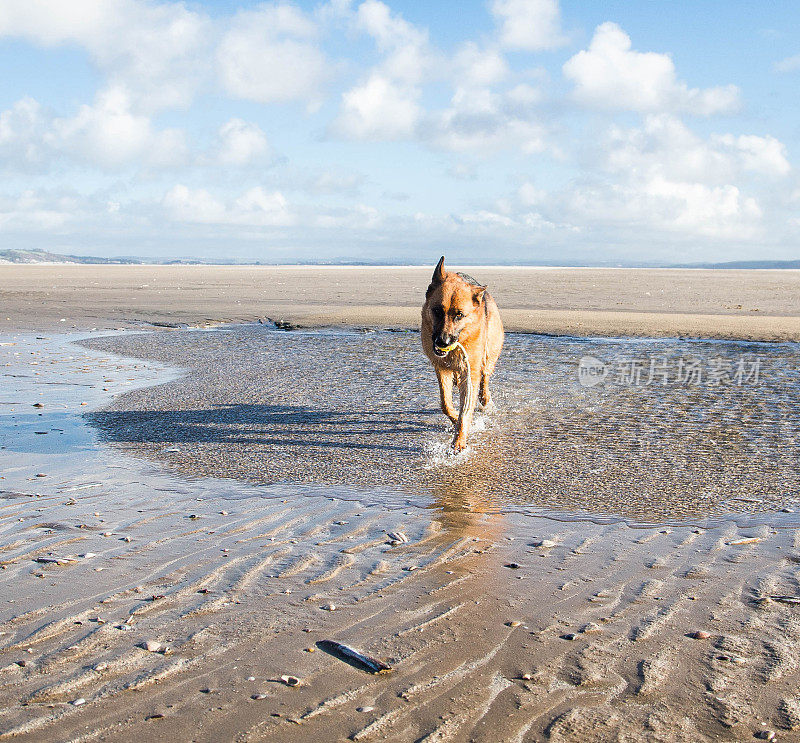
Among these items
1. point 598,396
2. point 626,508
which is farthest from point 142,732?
point 598,396

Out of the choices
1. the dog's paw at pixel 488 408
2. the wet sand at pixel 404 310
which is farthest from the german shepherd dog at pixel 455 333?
the wet sand at pixel 404 310

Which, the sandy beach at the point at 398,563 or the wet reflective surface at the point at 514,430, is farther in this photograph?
the wet reflective surface at the point at 514,430

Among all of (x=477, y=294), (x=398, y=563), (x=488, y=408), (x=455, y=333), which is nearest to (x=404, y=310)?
(x=488, y=408)

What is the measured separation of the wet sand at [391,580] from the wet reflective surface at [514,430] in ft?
0.18

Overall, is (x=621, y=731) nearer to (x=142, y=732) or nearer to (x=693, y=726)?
(x=693, y=726)

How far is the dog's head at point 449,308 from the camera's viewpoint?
26.5 feet

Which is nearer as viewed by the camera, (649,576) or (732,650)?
(732,650)

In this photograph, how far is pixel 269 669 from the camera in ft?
11.8

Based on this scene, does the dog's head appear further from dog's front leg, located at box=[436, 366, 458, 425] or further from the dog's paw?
the dog's paw

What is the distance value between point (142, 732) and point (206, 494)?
370 cm

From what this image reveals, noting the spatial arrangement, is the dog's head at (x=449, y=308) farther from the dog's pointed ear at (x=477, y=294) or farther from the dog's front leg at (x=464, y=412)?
the dog's front leg at (x=464, y=412)

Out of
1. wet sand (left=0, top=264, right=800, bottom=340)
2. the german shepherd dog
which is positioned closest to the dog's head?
the german shepherd dog

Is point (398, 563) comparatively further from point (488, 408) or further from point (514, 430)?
point (488, 408)

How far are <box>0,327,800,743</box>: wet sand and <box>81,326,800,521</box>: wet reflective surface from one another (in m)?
0.06
